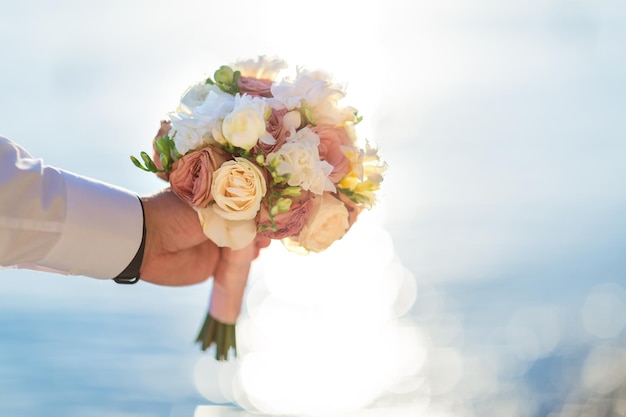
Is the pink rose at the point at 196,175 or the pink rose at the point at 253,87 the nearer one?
the pink rose at the point at 196,175

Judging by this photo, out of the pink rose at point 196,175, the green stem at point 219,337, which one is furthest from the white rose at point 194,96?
the green stem at point 219,337

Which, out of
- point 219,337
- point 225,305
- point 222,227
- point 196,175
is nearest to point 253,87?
point 196,175

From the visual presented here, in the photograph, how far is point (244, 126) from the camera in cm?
262

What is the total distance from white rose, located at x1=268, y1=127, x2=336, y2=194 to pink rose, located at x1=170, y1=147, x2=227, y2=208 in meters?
0.19

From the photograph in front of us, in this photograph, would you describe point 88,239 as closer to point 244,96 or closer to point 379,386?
point 244,96

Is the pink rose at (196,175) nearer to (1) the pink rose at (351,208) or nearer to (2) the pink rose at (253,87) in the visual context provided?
(2) the pink rose at (253,87)

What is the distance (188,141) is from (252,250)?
2.46 feet

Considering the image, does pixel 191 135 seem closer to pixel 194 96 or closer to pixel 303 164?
pixel 194 96

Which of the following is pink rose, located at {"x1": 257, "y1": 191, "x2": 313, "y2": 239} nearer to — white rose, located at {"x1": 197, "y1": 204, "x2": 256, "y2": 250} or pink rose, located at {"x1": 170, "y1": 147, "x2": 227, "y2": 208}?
white rose, located at {"x1": 197, "y1": 204, "x2": 256, "y2": 250}

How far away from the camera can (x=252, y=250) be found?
330cm

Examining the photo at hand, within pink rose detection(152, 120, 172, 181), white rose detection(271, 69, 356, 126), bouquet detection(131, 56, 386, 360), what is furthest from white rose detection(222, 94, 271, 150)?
pink rose detection(152, 120, 172, 181)

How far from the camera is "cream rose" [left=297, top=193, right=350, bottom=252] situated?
9.15 ft

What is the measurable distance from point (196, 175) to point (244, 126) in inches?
9.4

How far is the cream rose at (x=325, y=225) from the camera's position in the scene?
9.15 feet
